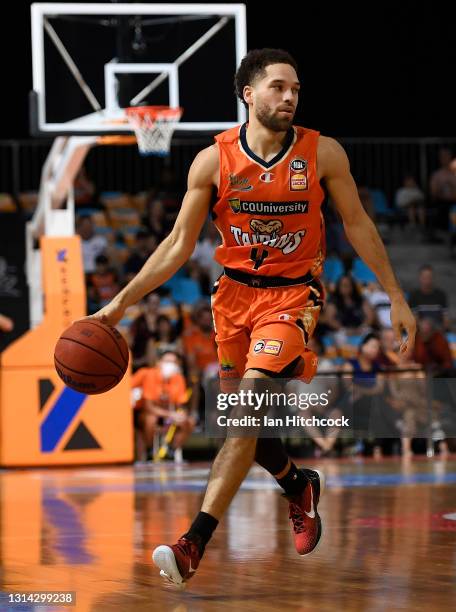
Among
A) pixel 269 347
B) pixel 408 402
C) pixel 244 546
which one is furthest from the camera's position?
pixel 408 402

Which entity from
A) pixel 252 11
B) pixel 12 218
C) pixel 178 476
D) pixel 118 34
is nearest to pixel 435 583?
pixel 178 476

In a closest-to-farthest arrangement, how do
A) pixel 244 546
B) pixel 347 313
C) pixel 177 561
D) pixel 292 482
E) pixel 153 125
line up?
pixel 177 561, pixel 292 482, pixel 244 546, pixel 153 125, pixel 347 313

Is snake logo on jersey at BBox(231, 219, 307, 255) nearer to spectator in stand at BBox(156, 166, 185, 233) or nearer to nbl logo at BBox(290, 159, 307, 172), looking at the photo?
nbl logo at BBox(290, 159, 307, 172)

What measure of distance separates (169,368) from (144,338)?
0.88 m

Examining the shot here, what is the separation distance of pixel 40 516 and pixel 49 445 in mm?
6043

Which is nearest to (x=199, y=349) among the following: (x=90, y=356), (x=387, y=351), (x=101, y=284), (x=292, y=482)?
(x=101, y=284)

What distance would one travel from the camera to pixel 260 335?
5.49 metres

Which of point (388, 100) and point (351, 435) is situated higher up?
point (388, 100)

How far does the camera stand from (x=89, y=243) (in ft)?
63.2

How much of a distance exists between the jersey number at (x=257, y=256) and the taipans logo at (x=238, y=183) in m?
0.26

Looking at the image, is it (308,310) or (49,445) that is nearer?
(308,310)

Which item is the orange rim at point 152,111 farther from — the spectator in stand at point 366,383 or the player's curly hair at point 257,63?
the player's curly hair at point 257,63

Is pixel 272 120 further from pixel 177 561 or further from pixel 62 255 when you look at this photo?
pixel 62 255

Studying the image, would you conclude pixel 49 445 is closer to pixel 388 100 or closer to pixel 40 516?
pixel 40 516
